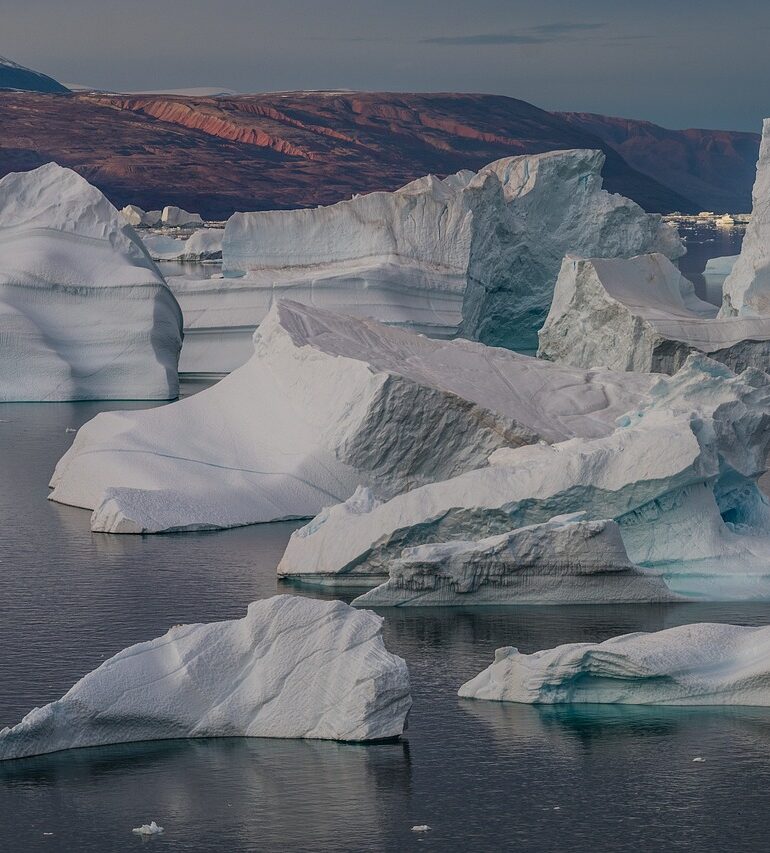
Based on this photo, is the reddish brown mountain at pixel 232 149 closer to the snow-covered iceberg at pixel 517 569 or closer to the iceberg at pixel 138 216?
the iceberg at pixel 138 216

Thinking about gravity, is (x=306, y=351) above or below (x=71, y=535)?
above

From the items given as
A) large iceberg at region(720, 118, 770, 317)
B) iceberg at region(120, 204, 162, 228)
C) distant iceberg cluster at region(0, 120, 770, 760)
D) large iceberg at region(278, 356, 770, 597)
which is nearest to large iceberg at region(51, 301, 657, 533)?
distant iceberg cluster at region(0, 120, 770, 760)

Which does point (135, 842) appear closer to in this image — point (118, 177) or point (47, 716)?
point (47, 716)

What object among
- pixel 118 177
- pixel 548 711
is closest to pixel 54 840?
pixel 548 711

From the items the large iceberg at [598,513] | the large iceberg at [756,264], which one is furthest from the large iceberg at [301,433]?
the large iceberg at [756,264]

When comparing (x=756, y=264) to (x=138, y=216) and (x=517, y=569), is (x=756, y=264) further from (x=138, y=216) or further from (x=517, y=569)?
(x=138, y=216)

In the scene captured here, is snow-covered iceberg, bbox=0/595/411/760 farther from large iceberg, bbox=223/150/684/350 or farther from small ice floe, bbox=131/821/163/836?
large iceberg, bbox=223/150/684/350

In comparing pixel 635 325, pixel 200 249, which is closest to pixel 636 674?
pixel 635 325
